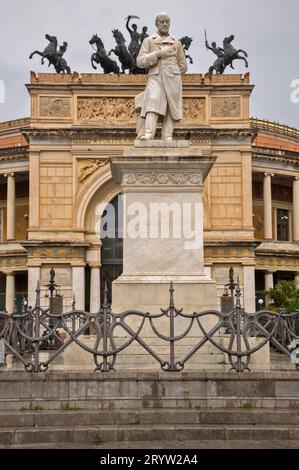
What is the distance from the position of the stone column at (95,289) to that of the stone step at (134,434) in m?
33.9

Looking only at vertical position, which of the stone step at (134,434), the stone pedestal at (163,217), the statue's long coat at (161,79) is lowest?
the stone step at (134,434)

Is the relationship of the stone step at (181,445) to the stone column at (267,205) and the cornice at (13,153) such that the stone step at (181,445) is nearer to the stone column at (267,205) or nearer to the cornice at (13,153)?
the cornice at (13,153)

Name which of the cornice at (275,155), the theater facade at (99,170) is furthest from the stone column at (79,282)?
the cornice at (275,155)

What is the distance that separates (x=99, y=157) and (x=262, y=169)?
1209 centimetres

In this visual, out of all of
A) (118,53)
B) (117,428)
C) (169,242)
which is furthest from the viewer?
(118,53)

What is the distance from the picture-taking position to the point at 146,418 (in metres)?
8.91

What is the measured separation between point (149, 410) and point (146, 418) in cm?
28

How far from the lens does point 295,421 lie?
347 inches

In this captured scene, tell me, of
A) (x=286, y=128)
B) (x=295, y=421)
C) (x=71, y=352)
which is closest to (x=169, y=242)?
(x=71, y=352)

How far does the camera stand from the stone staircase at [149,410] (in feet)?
27.2

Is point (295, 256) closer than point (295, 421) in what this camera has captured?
No

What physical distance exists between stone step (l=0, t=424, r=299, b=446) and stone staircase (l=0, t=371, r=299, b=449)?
0.04 feet
